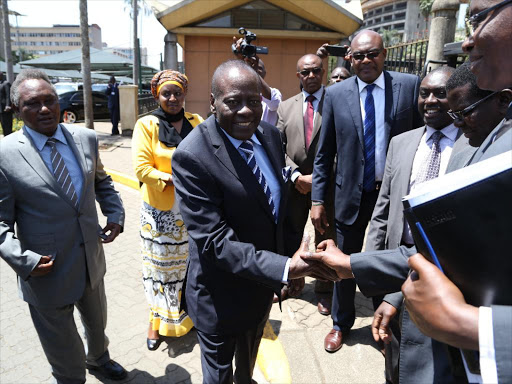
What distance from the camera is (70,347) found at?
2.65 m

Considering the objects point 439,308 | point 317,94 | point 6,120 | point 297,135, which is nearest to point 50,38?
point 6,120

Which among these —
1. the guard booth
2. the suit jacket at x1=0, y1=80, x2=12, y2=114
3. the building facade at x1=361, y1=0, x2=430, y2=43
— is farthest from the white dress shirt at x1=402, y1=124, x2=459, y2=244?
the building facade at x1=361, y1=0, x2=430, y2=43

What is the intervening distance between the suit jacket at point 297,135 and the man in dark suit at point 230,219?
5.85 ft

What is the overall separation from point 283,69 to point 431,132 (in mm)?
9551

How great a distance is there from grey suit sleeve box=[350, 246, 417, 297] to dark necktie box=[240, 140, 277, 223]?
0.56 metres

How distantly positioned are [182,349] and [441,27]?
553 cm

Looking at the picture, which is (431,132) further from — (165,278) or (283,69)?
(283,69)

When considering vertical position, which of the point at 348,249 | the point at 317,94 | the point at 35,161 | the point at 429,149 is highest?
the point at 317,94

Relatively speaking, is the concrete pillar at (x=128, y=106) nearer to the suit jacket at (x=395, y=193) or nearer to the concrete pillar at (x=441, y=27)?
the concrete pillar at (x=441, y=27)

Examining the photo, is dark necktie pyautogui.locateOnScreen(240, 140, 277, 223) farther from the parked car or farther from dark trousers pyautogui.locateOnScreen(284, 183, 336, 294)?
the parked car

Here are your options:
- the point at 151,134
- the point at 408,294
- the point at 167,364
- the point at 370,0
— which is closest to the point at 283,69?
the point at 151,134

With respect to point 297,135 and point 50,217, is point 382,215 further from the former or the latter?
point 50,217

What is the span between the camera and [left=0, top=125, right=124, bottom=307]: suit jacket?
2352mm

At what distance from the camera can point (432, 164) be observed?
271 cm
